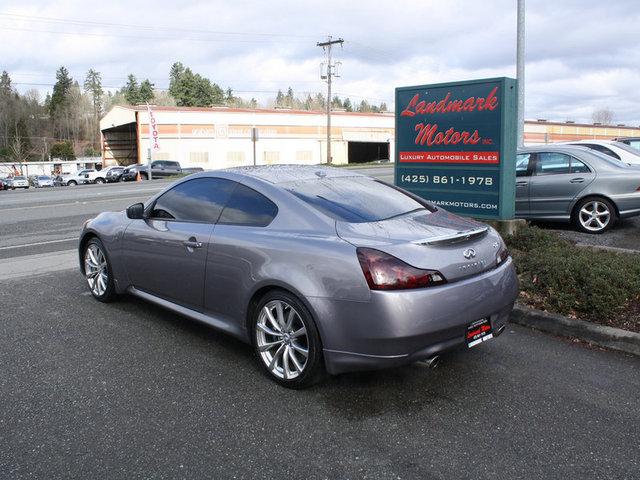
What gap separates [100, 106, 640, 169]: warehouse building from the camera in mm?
54312

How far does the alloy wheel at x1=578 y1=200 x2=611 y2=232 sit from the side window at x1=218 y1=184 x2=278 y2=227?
22.5ft

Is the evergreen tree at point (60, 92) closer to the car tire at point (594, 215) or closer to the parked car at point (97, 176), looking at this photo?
the parked car at point (97, 176)

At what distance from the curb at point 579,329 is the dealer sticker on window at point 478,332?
1384mm

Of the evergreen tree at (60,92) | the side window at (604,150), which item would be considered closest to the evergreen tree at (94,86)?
the evergreen tree at (60,92)

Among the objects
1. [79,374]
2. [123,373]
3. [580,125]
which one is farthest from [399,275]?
[580,125]

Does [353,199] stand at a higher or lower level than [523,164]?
lower

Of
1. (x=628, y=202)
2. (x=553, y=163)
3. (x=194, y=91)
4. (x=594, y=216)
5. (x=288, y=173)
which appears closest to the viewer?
(x=288, y=173)

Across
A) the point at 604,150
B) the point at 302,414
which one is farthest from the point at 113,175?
the point at 302,414

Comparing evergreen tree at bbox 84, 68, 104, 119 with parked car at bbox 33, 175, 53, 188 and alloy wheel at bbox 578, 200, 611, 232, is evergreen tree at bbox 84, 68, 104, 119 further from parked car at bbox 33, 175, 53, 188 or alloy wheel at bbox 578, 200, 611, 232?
alloy wheel at bbox 578, 200, 611, 232

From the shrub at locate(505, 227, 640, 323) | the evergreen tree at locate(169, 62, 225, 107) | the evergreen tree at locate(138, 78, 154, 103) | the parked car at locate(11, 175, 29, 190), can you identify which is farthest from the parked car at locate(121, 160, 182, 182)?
the evergreen tree at locate(138, 78, 154, 103)

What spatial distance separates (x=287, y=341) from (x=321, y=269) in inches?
24.1

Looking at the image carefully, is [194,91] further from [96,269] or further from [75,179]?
[96,269]

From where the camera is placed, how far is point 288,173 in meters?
4.65

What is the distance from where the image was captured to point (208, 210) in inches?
181
